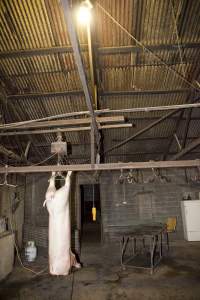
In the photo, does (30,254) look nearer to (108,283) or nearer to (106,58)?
(108,283)

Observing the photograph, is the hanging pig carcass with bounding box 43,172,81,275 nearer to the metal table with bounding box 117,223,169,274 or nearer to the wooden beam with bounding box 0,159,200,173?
the wooden beam with bounding box 0,159,200,173

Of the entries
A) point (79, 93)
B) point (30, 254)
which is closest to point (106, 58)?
point (79, 93)

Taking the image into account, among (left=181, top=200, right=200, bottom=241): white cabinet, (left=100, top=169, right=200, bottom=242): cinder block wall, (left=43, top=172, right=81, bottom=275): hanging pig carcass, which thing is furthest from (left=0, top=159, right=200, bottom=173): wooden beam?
(left=100, top=169, right=200, bottom=242): cinder block wall

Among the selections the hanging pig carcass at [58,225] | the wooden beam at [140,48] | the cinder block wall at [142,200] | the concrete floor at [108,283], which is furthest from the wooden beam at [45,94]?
the cinder block wall at [142,200]

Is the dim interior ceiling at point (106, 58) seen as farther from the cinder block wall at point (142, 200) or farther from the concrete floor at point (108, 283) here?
the cinder block wall at point (142, 200)

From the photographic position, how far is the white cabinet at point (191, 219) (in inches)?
395

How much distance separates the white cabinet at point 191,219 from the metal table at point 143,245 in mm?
985

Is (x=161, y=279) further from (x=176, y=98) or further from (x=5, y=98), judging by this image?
(x=5, y=98)

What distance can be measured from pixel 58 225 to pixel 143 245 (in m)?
6.90

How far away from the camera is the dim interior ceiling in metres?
3.50

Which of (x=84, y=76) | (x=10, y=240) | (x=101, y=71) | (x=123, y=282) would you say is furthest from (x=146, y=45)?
(x=10, y=240)

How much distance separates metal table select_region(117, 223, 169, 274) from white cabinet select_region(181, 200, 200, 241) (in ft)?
3.23

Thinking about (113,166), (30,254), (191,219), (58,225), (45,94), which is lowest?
(30,254)

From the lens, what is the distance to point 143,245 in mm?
9852
